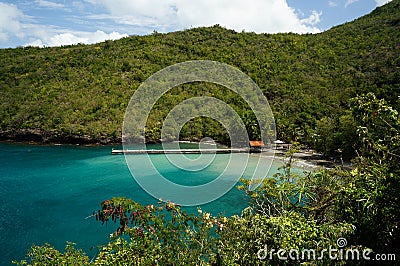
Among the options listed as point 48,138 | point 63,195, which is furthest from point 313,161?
point 48,138

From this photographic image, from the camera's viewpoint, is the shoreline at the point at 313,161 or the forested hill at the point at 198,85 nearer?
the shoreline at the point at 313,161

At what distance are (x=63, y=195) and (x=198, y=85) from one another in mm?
32539

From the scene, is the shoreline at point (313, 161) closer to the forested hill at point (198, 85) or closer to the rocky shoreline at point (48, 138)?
the forested hill at point (198, 85)

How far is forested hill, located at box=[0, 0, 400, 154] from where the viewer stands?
38406 mm

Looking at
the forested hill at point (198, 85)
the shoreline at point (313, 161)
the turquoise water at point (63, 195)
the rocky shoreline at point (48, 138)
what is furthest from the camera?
the rocky shoreline at point (48, 138)

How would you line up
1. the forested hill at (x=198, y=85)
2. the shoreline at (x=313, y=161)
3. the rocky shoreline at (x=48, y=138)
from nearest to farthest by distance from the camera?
the shoreline at (x=313, y=161), the forested hill at (x=198, y=85), the rocky shoreline at (x=48, y=138)

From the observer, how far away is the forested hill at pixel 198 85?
126 feet

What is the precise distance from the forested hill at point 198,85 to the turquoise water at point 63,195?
380 inches


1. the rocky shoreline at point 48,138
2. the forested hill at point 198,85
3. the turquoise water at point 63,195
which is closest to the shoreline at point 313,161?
the forested hill at point 198,85

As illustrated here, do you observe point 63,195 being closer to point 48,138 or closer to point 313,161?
point 313,161

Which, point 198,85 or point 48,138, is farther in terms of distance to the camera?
point 198,85

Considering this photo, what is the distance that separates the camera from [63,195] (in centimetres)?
1903

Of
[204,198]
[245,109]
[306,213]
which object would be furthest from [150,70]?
[306,213]

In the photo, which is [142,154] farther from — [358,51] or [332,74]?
[358,51]
